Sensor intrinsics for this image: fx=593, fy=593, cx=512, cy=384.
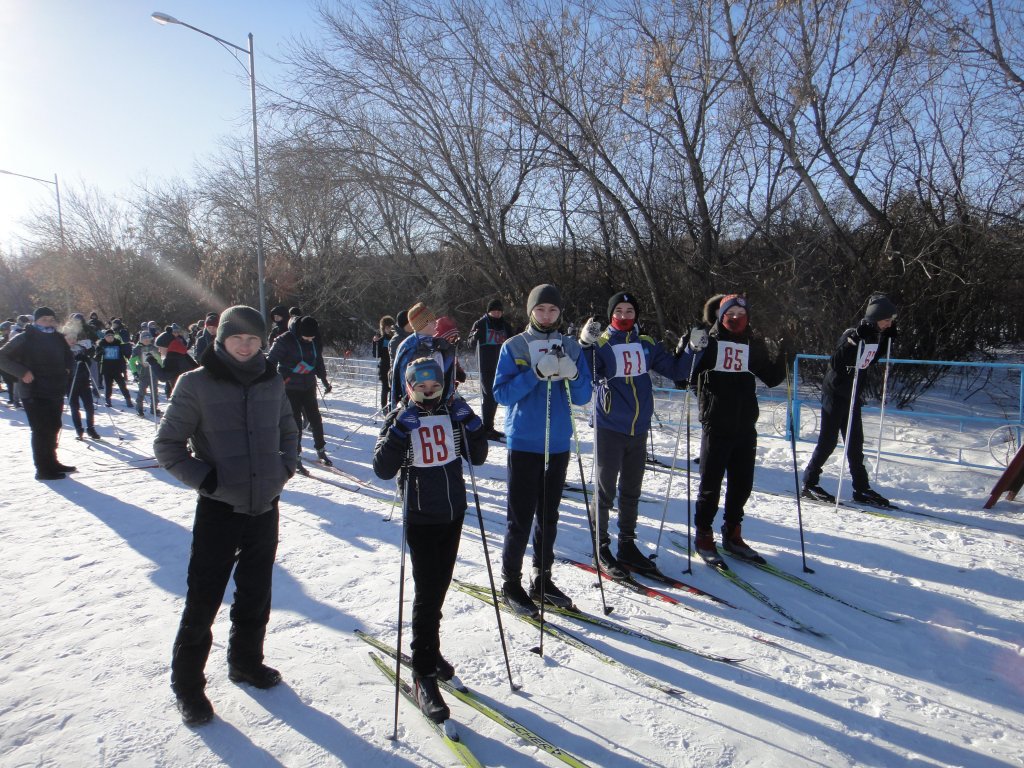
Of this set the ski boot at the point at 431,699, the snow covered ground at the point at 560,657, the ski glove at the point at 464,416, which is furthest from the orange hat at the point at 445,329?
the ski boot at the point at 431,699

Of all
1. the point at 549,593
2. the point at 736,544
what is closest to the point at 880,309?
the point at 736,544

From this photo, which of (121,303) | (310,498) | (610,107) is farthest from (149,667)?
(121,303)

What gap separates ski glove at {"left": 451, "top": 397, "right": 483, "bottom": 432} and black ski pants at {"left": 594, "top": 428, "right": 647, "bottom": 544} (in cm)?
143

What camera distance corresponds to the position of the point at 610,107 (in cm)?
1252

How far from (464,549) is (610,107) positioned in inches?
419

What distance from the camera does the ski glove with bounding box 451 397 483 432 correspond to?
3.14 metres

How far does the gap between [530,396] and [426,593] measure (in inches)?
56.3

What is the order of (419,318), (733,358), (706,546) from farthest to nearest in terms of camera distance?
(419,318)
(706,546)
(733,358)

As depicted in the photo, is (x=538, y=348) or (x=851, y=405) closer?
(x=538, y=348)

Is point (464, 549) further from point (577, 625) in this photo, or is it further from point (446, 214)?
point (446, 214)

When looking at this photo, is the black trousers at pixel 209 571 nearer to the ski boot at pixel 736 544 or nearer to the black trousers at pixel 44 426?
the ski boot at pixel 736 544

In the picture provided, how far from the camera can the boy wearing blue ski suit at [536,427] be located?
148 inches

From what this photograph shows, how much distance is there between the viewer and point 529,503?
379 cm

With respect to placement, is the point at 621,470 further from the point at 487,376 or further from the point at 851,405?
the point at 487,376
